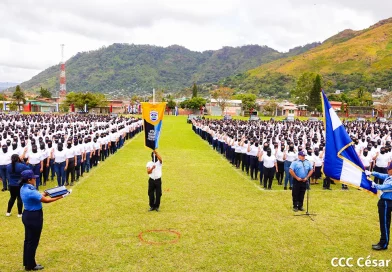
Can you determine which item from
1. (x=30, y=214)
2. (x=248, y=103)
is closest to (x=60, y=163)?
(x=30, y=214)

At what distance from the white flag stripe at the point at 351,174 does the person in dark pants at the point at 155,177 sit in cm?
410

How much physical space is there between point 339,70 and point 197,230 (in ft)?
413

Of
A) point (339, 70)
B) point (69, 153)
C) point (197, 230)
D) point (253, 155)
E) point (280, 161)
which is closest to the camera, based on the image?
point (197, 230)

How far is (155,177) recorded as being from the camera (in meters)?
8.88

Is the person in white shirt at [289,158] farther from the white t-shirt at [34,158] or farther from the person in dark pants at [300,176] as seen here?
the white t-shirt at [34,158]

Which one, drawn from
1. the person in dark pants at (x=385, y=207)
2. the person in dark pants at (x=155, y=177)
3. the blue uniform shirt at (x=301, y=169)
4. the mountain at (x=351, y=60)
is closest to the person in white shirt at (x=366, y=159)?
the blue uniform shirt at (x=301, y=169)

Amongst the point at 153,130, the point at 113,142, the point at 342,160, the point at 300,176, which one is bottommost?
the point at 113,142

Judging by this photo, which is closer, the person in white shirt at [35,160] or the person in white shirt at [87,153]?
the person in white shirt at [35,160]

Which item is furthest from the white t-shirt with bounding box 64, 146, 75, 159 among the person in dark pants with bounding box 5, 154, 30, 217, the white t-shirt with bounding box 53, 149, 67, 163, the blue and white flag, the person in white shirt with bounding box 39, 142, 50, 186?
the blue and white flag

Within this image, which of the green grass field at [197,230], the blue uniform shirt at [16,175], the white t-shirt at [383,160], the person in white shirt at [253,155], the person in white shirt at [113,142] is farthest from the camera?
the person in white shirt at [113,142]

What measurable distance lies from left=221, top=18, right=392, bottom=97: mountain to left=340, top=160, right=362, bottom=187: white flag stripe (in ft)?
311

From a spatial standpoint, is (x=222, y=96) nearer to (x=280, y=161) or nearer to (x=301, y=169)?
(x=280, y=161)

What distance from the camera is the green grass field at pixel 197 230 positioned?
6324mm

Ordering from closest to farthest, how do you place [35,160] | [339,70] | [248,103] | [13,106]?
1. [35,160]
2. [13,106]
3. [248,103]
4. [339,70]
